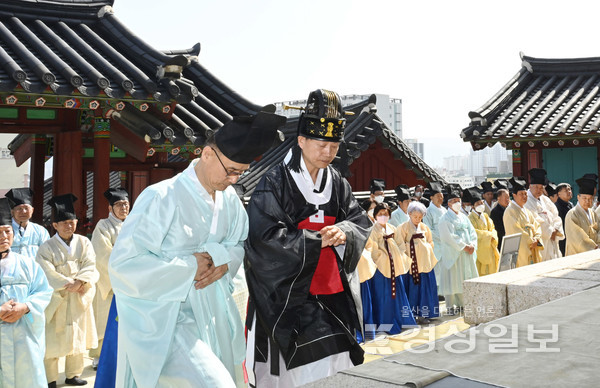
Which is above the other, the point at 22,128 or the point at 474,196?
the point at 22,128

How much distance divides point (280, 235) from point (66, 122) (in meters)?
5.92

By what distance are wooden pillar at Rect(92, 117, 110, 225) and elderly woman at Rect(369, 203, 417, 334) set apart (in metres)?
3.94

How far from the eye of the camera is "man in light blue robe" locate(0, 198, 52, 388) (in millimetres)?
5516

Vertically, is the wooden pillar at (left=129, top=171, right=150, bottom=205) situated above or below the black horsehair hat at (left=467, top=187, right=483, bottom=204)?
above

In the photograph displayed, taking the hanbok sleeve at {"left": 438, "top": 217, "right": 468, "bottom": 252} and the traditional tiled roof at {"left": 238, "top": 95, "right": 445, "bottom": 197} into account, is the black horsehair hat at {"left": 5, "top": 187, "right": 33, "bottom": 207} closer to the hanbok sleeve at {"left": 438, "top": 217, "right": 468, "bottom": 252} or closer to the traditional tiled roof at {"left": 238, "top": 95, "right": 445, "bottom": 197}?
Answer: the hanbok sleeve at {"left": 438, "top": 217, "right": 468, "bottom": 252}

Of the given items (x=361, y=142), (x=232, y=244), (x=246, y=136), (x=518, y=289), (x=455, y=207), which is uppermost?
(x=361, y=142)

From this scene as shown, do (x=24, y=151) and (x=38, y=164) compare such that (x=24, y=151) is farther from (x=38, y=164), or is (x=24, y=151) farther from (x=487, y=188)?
(x=487, y=188)

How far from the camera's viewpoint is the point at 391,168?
1747 centimetres

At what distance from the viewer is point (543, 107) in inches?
659

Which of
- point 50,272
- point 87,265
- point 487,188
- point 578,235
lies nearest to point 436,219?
point 578,235

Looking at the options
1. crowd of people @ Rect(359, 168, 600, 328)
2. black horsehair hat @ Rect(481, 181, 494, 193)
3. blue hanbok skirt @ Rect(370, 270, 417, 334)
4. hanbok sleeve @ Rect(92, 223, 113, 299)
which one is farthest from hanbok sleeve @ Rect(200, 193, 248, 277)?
black horsehair hat @ Rect(481, 181, 494, 193)

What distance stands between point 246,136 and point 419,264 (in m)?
7.01

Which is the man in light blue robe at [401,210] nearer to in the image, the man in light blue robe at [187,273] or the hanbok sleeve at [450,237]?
the hanbok sleeve at [450,237]

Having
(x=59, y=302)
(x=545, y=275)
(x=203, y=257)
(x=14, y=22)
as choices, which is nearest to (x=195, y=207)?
(x=203, y=257)
